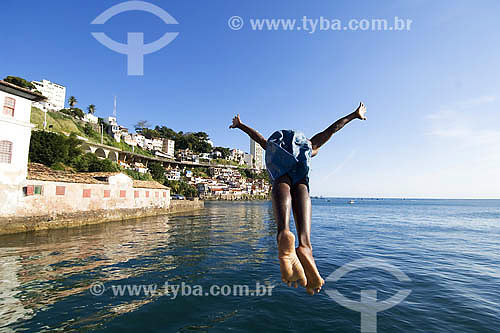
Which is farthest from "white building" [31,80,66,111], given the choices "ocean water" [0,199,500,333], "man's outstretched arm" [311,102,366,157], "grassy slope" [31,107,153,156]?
"man's outstretched arm" [311,102,366,157]

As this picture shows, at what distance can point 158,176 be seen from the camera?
7650 centimetres

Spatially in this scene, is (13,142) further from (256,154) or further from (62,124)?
(256,154)

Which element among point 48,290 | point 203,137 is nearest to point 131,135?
point 203,137

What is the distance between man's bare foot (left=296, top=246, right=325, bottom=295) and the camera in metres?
2.11

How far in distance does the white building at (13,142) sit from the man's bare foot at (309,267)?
816 inches

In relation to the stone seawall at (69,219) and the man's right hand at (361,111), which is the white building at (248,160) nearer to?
the stone seawall at (69,219)

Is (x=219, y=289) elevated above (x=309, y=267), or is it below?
below

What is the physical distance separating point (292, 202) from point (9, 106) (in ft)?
69.2

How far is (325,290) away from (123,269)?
24.5 ft

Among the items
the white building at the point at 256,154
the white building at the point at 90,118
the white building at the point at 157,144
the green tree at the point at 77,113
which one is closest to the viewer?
the green tree at the point at 77,113

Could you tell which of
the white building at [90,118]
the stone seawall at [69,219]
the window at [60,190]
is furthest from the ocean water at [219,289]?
the white building at [90,118]

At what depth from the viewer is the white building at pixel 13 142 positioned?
14.4 m

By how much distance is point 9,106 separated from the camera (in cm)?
1472

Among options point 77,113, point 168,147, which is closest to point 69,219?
point 77,113
